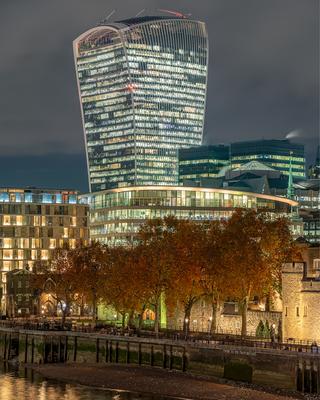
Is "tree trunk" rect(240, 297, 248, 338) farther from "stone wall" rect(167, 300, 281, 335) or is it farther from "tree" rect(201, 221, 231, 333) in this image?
"stone wall" rect(167, 300, 281, 335)

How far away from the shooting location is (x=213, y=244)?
13475 centimetres

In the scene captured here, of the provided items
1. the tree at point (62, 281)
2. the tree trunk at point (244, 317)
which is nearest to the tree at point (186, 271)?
the tree trunk at point (244, 317)

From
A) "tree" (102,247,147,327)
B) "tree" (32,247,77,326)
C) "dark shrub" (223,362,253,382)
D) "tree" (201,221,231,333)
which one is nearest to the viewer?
"dark shrub" (223,362,253,382)

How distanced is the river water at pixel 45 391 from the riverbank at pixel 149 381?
190 centimetres

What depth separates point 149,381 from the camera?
107 meters

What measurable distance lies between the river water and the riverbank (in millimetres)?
1901

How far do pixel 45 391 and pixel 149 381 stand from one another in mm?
11621

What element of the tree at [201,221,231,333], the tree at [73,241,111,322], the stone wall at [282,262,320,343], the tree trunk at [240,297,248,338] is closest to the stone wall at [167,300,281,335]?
the tree at [201,221,231,333]

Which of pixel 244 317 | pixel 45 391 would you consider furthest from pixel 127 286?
pixel 45 391

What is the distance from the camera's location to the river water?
101438 millimetres

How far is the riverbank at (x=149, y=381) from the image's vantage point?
96.8 m

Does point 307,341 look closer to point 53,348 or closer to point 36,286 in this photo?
point 53,348

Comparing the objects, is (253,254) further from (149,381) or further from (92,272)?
(92,272)

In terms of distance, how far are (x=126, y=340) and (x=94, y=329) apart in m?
14.0
